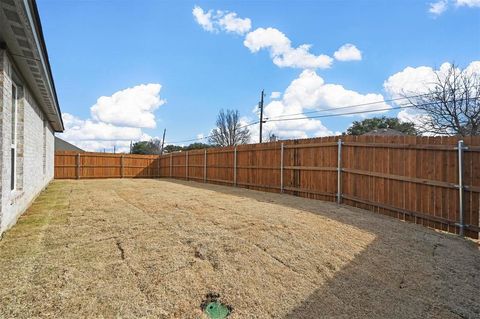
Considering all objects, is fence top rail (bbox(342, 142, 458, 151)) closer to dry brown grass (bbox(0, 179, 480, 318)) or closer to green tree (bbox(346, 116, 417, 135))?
dry brown grass (bbox(0, 179, 480, 318))

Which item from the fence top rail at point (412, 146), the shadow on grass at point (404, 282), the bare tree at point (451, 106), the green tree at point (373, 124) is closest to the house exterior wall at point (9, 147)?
the shadow on grass at point (404, 282)

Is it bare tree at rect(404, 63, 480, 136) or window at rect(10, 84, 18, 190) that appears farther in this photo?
bare tree at rect(404, 63, 480, 136)

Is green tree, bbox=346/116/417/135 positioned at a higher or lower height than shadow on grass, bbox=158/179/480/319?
higher

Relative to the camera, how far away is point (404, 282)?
307cm

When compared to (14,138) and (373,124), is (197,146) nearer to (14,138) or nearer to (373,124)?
(373,124)

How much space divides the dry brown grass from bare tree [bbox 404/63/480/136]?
39.9 ft

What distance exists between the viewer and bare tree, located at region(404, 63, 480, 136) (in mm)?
13555

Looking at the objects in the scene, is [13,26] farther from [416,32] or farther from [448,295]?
[416,32]

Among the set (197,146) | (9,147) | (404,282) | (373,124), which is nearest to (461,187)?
(404,282)

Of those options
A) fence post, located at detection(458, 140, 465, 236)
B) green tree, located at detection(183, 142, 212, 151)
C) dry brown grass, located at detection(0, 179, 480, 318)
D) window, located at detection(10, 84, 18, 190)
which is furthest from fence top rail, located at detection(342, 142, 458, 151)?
green tree, located at detection(183, 142, 212, 151)

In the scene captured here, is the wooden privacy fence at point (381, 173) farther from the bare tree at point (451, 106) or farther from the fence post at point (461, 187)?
the bare tree at point (451, 106)

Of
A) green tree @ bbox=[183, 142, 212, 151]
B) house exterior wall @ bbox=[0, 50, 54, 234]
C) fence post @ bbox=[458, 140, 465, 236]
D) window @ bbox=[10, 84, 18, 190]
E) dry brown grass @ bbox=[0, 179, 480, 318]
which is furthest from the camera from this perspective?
green tree @ bbox=[183, 142, 212, 151]

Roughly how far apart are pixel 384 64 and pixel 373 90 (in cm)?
449

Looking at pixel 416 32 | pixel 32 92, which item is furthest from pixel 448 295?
pixel 416 32
